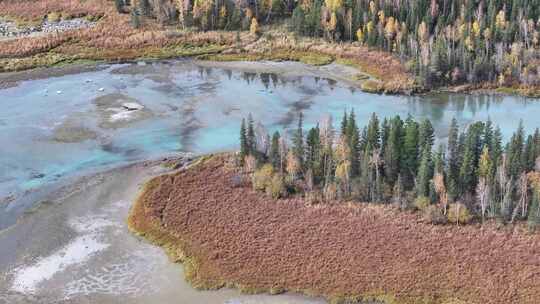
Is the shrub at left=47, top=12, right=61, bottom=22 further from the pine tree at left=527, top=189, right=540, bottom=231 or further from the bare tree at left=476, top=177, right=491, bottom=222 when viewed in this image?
the pine tree at left=527, top=189, right=540, bottom=231

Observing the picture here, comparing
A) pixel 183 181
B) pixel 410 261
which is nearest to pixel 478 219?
pixel 410 261

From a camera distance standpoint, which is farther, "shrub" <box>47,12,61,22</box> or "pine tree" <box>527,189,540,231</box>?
"shrub" <box>47,12,61,22</box>

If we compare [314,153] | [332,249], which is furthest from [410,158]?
[332,249]

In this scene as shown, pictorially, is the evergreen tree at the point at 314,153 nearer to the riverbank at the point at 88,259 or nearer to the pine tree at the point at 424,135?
the pine tree at the point at 424,135

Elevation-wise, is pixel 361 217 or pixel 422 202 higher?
pixel 422 202

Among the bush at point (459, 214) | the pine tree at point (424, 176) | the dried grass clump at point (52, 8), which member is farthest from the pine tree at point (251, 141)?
the dried grass clump at point (52, 8)

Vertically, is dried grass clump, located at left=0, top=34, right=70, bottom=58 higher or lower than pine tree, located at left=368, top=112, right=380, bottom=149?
higher

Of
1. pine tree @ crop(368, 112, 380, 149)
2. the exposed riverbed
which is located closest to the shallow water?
the exposed riverbed

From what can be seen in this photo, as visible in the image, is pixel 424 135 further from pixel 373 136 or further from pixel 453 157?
pixel 373 136
